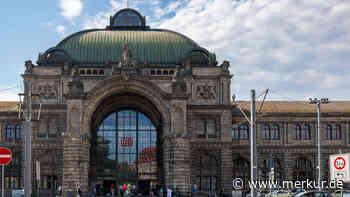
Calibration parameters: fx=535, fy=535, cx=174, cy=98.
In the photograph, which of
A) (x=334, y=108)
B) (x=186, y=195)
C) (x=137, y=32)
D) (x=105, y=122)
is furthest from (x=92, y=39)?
(x=334, y=108)

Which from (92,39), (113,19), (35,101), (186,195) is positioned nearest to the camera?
(186,195)

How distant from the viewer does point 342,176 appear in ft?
60.3

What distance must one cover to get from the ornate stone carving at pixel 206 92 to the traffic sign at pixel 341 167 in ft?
163

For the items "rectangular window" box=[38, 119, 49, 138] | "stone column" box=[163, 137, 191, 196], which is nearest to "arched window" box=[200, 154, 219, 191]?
"stone column" box=[163, 137, 191, 196]

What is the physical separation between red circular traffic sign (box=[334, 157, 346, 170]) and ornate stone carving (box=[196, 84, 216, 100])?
4984 cm

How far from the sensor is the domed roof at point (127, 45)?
2756 inches

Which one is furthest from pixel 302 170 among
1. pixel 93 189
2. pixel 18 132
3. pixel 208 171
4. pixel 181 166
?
pixel 18 132

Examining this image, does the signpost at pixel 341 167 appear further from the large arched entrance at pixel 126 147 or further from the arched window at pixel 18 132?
the arched window at pixel 18 132

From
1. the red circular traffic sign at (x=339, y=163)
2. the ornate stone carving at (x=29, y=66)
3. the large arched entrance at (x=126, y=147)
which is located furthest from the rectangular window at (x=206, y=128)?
the red circular traffic sign at (x=339, y=163)

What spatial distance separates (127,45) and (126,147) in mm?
13675

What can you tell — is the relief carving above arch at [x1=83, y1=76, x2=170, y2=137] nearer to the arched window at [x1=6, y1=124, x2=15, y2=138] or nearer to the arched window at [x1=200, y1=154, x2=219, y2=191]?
the arched window at [x1=200, y1=154, x2=219, y2=191]

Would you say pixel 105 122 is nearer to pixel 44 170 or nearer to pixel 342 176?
pixel 44 170

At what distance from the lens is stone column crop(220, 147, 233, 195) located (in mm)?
67750

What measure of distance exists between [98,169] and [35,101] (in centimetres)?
1214
